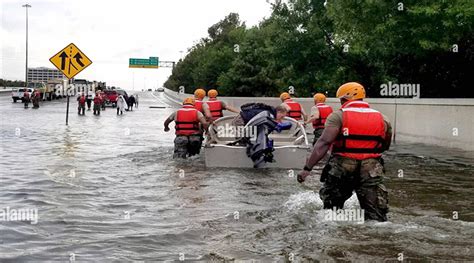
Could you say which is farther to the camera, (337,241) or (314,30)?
(314,30)

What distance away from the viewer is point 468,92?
24875mm

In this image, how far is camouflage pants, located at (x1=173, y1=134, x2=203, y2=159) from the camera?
1465cm

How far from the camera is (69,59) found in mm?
26500

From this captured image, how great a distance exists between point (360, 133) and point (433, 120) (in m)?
14.7

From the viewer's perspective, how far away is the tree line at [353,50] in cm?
2005

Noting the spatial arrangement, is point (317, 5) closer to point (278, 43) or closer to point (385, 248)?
point (278, 43)

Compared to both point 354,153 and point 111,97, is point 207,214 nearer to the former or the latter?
point 354,153

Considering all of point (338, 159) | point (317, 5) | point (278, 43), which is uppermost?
point (317, 5)

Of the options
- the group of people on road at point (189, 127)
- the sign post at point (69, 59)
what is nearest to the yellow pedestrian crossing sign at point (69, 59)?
the sign post at point (69, 59)

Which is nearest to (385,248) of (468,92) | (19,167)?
(19,167)

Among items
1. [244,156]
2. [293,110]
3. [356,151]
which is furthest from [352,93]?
[293,110]

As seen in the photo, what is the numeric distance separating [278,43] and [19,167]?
31171 mm

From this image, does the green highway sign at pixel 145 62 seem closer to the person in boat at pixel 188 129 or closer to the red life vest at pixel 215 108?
the red life vest at pixel 215 108

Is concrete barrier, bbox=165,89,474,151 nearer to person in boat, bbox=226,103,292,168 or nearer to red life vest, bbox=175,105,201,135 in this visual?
person in boat, bbox=226,103,292,168
